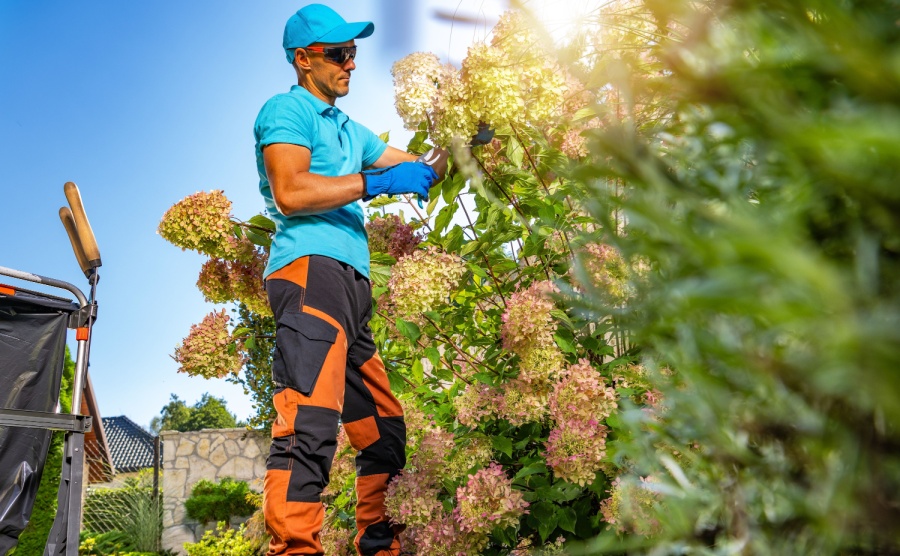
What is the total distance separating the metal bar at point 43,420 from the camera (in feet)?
10.4

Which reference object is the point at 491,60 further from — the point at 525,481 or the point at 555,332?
the point at 525,481

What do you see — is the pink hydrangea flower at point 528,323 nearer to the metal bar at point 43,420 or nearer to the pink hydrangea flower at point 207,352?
the pink hydrangea flower at point 207,352

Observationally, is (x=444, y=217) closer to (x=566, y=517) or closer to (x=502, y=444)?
(x=502, y=444)

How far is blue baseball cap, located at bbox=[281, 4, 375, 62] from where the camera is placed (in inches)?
96.3

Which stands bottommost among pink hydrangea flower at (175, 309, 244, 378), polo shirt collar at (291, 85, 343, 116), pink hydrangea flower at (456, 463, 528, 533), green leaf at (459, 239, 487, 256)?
pink hydrangea flower at (456, 463, 528, 533)

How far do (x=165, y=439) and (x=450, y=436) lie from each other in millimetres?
11971

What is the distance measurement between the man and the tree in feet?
135

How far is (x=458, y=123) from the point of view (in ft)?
6.79

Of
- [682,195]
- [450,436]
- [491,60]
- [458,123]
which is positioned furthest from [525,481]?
[682,195]

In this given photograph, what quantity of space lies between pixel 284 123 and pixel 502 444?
3.86 feet

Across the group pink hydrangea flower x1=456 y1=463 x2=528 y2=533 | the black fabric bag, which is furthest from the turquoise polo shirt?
the black fabric bag

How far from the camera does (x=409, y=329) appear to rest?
90.2 inches

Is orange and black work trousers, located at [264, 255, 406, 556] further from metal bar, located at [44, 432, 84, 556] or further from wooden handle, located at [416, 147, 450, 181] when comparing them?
metal bar, located at [44, 432, 84, 556]

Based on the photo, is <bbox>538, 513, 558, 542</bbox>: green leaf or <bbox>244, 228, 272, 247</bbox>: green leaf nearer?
<bbox>538, 513, 558, 542</bbox>: green leaf
